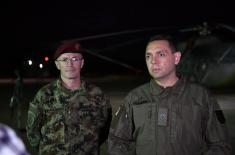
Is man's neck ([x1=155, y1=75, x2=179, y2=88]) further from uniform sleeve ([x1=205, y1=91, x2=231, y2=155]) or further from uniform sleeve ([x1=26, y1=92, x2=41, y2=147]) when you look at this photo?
uniform sleeve ([x1=26, y1=92, x2=41, y2=147])

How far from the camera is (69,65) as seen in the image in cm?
333

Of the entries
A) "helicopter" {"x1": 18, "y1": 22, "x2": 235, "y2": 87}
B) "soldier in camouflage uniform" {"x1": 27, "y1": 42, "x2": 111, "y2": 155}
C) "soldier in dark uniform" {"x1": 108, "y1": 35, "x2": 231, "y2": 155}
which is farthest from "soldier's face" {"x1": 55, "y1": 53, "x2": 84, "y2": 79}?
"helicopter" {"x1": 18, "y1": 22, "x2": 235, "y2": 87}

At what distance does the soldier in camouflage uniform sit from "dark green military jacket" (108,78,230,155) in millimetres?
834

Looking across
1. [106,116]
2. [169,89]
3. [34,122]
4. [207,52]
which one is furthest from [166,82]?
[207,52]

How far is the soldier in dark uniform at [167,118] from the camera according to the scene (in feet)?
7.82

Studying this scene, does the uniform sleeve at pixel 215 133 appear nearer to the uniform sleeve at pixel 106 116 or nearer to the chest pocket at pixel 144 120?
the chest pocket at pixel 144 120

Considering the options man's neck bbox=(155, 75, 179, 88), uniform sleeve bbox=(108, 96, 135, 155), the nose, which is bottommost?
uniform sleeve bbox=(108, 96, 135, 155)

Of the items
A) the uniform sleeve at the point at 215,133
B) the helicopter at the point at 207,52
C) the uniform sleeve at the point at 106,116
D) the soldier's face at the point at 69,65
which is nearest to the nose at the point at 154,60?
the uniform sleeve at the point at 215,133

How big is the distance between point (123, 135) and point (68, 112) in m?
0.88

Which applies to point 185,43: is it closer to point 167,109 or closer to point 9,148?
point 167,109

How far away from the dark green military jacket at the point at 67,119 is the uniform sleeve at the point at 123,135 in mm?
798

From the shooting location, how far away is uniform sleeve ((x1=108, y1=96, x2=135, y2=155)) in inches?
99.4

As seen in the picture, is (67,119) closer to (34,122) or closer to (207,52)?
(34,122)

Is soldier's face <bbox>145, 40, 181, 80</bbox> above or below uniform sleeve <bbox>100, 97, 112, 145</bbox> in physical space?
above
